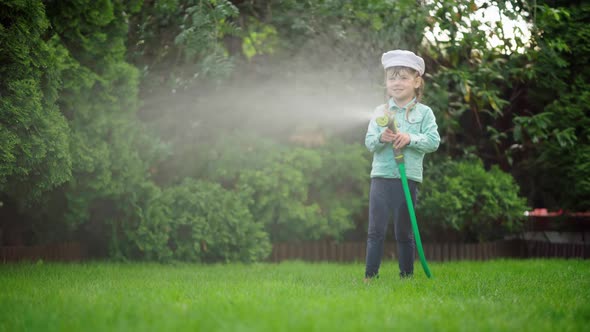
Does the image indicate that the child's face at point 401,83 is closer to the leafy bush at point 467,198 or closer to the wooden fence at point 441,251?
the leafy bush at point 467,198

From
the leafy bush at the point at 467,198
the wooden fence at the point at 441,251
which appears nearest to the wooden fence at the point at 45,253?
the wooden fence at the point at 441,251

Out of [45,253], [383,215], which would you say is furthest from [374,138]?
[45,253]

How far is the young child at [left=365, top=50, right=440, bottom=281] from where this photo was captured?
493 centimetres

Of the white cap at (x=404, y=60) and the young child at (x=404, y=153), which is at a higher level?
the white cap at (x=404, y=60)

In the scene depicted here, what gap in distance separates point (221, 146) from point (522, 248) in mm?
4636

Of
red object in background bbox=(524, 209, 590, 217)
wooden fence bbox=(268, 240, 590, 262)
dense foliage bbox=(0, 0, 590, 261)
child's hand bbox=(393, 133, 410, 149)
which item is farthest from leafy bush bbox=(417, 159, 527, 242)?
child's hand bbox=(393, 133, 410, 149)

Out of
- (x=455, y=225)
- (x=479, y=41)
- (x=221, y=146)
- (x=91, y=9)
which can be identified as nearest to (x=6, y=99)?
(x=91, y=9)

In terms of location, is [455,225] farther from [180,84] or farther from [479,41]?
[180,84]

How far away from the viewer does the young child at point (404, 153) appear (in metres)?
4.93

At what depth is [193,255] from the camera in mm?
6938

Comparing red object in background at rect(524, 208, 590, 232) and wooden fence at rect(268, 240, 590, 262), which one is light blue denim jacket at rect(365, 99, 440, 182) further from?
red object in background at rect(524, 208, 590, 232)

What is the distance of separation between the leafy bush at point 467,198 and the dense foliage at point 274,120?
2 cm

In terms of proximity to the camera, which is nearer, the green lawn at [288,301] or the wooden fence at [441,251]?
the green lawn at [288,301]

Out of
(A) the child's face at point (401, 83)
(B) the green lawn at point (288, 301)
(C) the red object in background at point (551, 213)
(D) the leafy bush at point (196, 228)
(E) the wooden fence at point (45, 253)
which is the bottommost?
(B) the green lawn at point (288, 301)
